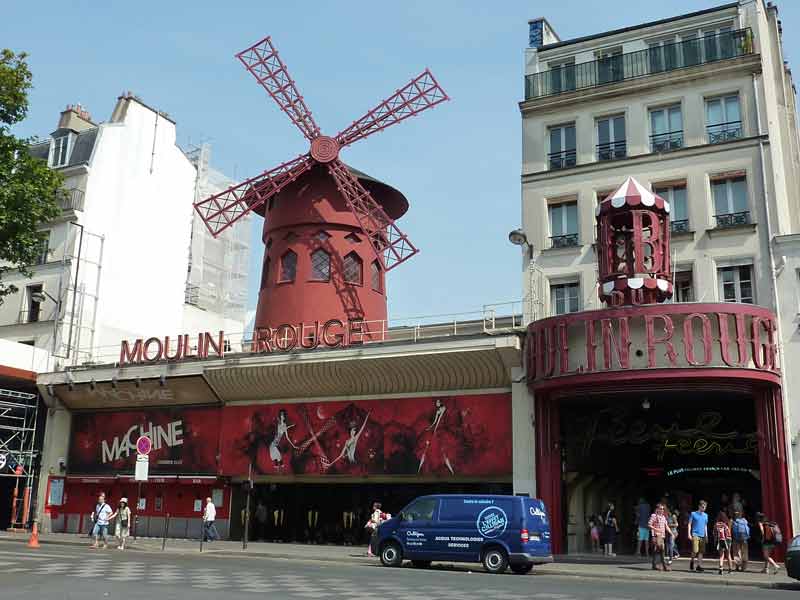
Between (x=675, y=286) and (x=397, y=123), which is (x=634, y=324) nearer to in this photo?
(x=675, y=286)

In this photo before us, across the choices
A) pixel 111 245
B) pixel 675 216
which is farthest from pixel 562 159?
pixel 111 245

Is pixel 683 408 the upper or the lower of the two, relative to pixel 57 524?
upper

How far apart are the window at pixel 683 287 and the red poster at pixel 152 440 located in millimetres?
13662

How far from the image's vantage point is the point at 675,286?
21.5 meters

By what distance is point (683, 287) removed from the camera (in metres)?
21.3

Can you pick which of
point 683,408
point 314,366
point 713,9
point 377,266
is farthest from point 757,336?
Answer: point 377,266

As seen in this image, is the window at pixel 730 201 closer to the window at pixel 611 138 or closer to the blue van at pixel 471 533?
the window at pixel 611 138

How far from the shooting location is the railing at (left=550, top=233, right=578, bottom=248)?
2270cm

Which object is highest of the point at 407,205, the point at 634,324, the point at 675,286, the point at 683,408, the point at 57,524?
the point at 407,205

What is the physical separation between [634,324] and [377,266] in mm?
11951

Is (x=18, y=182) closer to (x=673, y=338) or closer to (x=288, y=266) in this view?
(x=288, y=266)

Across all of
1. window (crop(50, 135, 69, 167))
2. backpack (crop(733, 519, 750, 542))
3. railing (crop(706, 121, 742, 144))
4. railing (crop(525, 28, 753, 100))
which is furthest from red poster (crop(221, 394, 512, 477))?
window (crop(50, 135, 69, 167))

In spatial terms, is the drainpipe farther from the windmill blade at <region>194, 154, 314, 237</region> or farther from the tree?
the tree

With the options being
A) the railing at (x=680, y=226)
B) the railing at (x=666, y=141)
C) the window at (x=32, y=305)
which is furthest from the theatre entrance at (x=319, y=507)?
the window at (x=32, y=305)
